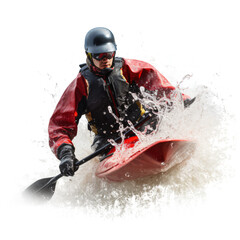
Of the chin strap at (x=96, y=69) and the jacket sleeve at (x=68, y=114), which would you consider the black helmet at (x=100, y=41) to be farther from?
the jacket sleeve at (x=68, y=114)

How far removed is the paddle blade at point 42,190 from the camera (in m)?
4.34

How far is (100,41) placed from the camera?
3.86 m

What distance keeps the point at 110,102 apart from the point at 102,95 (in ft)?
0.35

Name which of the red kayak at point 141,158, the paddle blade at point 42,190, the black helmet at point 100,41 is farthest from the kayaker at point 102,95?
the paddle blade at point 42,190

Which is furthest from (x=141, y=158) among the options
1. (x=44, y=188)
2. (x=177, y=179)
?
(x=44, y=188)

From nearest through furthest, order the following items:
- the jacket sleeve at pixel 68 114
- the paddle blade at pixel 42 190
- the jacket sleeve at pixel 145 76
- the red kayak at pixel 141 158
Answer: the red kayak at pixel 141 158
the jacket sleeve at pixel 68 114
the jacket sleeve at pixel 145 76
the paddle blade at pixel 42 190

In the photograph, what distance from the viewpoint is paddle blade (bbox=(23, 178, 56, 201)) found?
14.2 ft

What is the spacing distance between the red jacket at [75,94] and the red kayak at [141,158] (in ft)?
1.43

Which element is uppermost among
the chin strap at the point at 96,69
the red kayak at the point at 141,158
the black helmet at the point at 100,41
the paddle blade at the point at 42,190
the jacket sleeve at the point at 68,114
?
the black helmet at the point at 100,41

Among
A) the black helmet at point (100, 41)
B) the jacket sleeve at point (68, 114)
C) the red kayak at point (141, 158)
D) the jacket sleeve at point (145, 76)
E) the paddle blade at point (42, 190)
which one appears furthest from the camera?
the paddle blade at point (42, 190)

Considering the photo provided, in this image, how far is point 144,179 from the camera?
4000 mm

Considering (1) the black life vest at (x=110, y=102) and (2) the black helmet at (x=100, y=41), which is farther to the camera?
(1) the black life vest at (x=110, y=102)

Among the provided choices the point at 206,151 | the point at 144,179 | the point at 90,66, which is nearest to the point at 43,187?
the point at 144,179

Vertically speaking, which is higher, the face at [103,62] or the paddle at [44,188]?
the face at [103,62]
